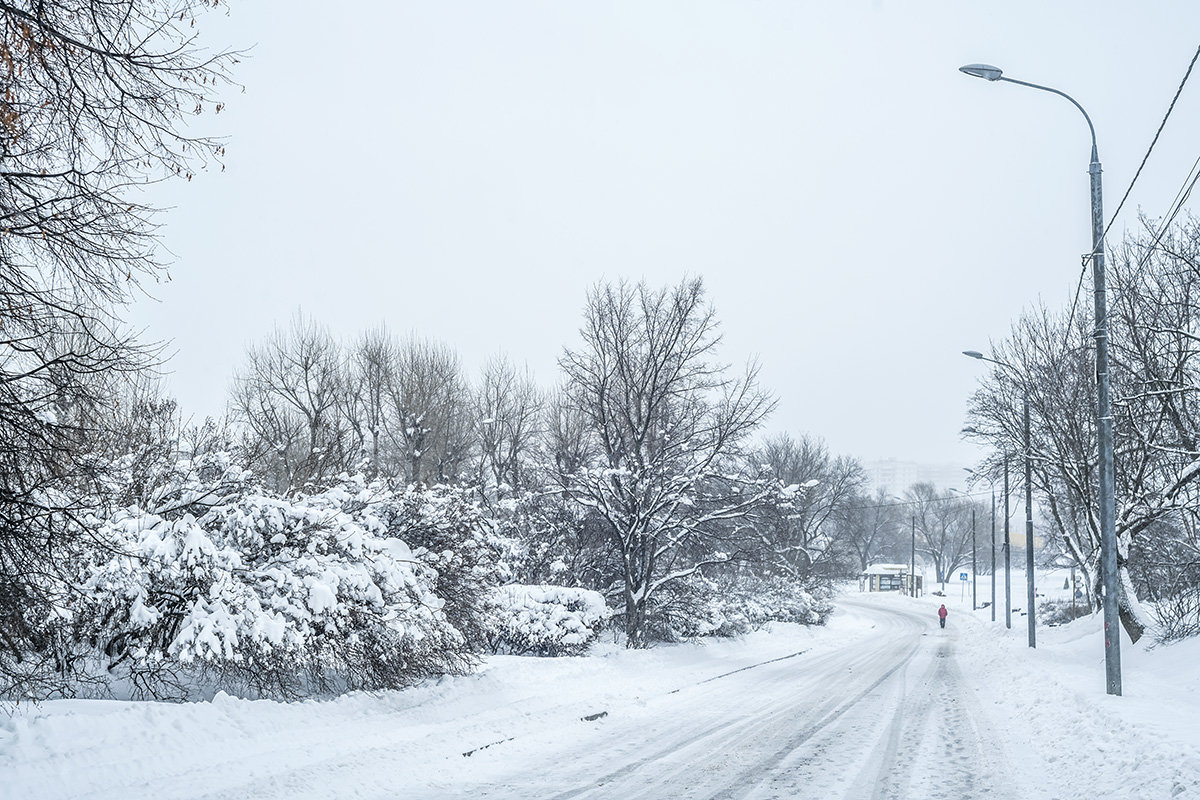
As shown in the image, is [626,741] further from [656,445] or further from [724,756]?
[656,445]

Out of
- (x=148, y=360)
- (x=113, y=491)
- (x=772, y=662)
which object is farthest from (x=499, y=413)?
(x=148, y=360)

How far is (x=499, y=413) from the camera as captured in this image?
46469 millimetres

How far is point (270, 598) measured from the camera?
11.5m

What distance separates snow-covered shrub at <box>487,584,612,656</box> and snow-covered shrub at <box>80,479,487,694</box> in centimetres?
512

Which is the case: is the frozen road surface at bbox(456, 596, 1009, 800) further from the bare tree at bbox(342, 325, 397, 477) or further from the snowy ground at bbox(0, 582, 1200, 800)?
the bare tree at bbox(342, 325, 397, 477)

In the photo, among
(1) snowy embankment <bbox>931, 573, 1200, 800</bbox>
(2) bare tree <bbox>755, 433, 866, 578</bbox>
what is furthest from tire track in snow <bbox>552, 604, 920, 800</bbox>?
(2) bare tree <bbox>755, 433, 866, 578</bbox>

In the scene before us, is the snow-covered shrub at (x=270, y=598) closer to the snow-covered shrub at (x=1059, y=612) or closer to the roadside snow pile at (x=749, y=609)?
the roadside snow pile at (x=749, y=609)

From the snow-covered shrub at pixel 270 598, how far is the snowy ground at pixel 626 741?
682 mm

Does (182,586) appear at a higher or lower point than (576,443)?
lower

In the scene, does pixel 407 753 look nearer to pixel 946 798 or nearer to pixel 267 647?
pixel 267 647

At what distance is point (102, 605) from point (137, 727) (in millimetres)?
2264

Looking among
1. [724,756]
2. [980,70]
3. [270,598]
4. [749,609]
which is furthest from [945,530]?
[270,598]

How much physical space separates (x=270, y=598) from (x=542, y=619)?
30.3 feet

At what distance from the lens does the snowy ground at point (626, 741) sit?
8.21 m
